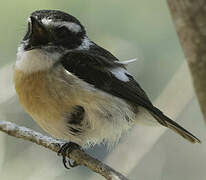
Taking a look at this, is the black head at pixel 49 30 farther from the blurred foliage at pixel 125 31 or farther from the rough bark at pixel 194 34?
the rough bark at pixel 194 34

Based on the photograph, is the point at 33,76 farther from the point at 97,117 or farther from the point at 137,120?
the point at 137,120

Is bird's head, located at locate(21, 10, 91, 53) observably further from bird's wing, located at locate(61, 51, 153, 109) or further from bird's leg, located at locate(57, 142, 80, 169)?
bird's leg, located at locate(57, 142, 80, 169)

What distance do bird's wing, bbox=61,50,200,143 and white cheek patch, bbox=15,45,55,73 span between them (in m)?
0.12

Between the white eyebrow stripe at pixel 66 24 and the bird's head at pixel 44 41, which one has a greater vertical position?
the white eyebrow stripe at pixel 66 24

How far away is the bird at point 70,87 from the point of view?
3.42 meters

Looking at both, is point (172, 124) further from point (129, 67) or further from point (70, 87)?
point (129, 67)

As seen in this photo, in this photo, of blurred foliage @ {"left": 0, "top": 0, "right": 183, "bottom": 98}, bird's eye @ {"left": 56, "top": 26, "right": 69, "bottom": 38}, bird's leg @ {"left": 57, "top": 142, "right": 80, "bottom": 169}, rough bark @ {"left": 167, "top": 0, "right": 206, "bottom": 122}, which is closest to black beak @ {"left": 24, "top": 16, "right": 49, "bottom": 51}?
bird's eye @ {"left": 56, "top": 26, "right": 69, "bottom": 38}

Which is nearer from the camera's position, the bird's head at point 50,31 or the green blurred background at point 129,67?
the bird's head at point 50,31

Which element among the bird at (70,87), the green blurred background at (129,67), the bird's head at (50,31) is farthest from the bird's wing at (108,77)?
the green blurred background at (129,67)

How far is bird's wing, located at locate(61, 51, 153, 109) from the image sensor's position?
3.58 metres

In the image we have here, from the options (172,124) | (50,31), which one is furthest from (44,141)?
(172,124)

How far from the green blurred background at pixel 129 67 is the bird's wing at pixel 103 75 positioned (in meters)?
1.08

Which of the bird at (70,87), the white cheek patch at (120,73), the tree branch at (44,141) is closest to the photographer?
the tree branch at (44,141)

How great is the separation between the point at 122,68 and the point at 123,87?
0.28m
